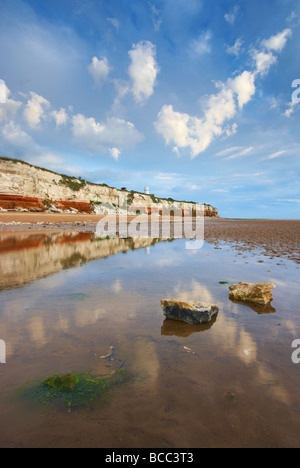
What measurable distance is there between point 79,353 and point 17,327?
65.6 inches

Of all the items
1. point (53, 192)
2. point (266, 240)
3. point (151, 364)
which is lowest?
point (151, 364)

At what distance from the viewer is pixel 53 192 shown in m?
54.7

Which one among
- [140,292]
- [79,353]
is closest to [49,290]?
[140,292]

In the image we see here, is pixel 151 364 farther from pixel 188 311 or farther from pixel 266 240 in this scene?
pixel 266 240

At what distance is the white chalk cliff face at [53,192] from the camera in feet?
148

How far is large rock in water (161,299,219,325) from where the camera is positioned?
4465 mm

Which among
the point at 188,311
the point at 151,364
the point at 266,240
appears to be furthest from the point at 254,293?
the point at 266,240

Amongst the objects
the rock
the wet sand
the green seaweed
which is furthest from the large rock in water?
the wet sand

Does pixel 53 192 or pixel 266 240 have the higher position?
pixel 53 192

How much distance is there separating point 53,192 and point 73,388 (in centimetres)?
5850

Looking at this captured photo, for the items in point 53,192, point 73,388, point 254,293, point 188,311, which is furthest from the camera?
point 53,192

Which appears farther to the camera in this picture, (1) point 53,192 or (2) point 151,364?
(1) point 53,192

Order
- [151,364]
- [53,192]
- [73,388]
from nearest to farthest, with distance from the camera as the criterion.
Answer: [73,388], [151,364], [53,192]

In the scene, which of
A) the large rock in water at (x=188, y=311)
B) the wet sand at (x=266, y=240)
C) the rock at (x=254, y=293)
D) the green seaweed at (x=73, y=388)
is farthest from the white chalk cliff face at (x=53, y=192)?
the green seaweed at (x=73, y=388)
